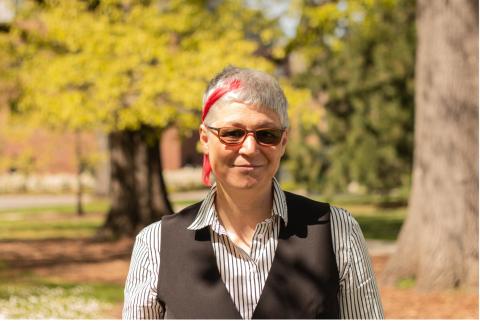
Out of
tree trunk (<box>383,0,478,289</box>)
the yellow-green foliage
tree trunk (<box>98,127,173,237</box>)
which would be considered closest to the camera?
tree trunk (<box>383,0,478,289</box>)

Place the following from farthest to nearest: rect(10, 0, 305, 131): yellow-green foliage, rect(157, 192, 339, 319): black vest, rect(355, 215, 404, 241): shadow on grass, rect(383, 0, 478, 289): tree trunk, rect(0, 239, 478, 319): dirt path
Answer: rect(355, 215, 404, 241): shadow on grass
rect(10, 0, 305, 131): yellow-green foliage
rect(383, 0, 478, 289): tree trunk
rect(0, 239, 478, 319): dirt path
rect(157, 192, 339, 319): black vest

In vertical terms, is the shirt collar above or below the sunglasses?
below

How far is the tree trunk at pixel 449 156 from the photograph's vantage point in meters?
10.5

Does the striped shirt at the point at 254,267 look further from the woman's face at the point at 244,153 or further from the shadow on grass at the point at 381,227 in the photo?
the shadow on grass at the point at 381,227

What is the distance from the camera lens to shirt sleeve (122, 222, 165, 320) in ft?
7.91

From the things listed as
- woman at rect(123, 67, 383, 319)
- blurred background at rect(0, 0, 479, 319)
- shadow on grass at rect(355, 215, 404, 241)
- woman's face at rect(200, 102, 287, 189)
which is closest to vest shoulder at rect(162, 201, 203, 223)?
woman at rect(123, 67, 383, 319)

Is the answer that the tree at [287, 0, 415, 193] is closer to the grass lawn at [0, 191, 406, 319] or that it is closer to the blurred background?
the blurred background

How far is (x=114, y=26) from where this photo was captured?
581 inches

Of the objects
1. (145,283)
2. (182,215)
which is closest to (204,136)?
(182,215)

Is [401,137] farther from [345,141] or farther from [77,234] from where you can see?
[77,234]

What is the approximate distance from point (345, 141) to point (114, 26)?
54.5 ft

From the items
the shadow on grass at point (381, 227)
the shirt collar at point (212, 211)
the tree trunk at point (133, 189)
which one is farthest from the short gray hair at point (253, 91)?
the shadow on grass at point (381, 227)

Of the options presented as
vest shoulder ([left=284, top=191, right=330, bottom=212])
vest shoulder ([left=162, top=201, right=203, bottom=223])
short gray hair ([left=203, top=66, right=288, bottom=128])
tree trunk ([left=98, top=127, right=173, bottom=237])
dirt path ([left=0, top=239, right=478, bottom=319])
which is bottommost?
dirt path ([left=0, top=239, right=478, bottom=319])

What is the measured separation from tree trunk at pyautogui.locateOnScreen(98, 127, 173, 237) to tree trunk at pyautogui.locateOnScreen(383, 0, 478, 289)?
8.99 meters
